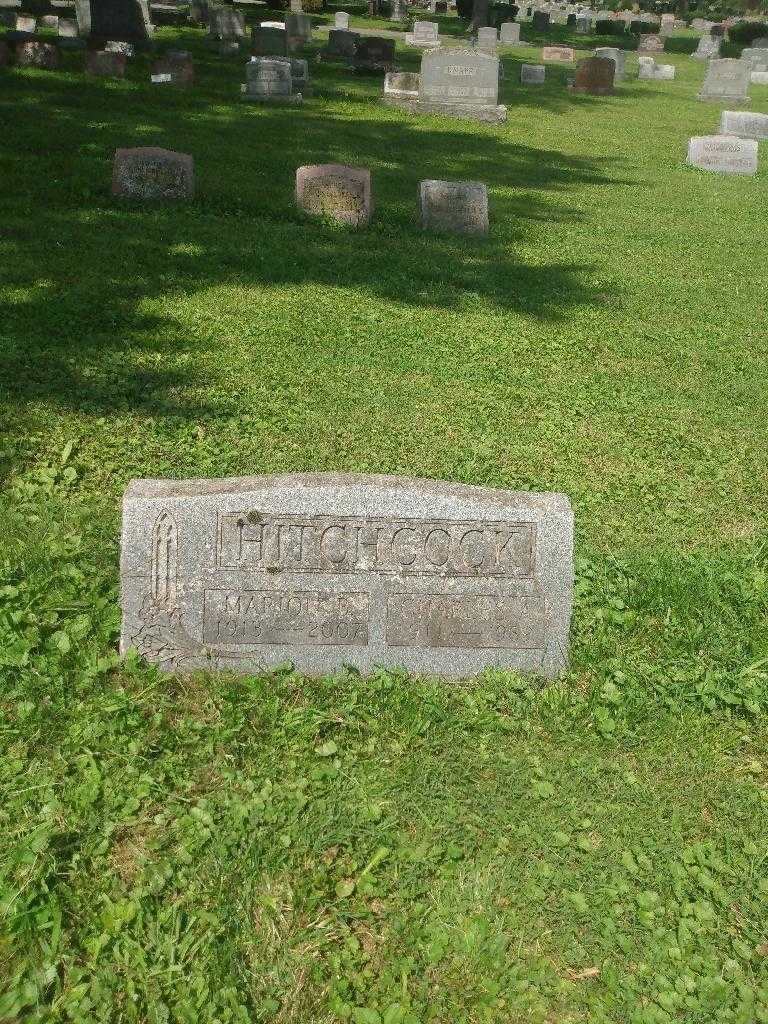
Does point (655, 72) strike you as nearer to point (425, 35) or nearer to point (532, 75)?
point (532, 75)

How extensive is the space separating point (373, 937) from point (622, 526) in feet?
10.3

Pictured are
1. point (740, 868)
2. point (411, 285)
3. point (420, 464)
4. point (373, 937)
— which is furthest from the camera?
point (411, 285)

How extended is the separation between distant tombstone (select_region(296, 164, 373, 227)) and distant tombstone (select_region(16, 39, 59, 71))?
12.3 metres

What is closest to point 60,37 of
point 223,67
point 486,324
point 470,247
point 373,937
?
point 223,67

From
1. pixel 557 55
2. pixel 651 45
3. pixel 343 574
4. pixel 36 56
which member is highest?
pixel 651 45

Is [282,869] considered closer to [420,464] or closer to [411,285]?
[420,464]

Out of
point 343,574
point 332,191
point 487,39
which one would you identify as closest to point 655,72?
point 487,39

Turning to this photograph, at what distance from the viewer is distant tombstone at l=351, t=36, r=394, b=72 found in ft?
82.1

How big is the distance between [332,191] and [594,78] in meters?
19.1

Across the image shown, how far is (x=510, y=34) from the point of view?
37094mm

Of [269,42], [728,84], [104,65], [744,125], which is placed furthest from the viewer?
[728,84]

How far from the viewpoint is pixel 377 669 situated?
13.3 feet

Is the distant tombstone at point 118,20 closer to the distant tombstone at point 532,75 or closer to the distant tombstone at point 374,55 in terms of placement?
the distant tombstone at point 374,55

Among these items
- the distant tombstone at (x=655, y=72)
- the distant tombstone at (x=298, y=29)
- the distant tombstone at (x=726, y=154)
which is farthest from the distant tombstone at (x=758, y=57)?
the distant tombstone at (x=726, y=154)
